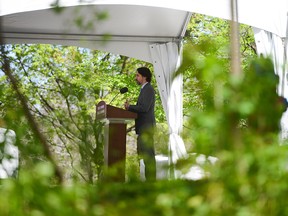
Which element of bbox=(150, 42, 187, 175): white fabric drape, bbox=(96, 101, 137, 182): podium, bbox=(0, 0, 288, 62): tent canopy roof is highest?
bbox=(0, 0, 288, 62): tent canopy roof

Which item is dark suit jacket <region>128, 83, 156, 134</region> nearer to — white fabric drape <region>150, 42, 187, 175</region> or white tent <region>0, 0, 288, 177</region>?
white tent <region>0, 0, 288, 177</region>

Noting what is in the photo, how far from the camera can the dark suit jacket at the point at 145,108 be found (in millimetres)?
7656

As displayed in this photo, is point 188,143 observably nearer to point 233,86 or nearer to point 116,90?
Answer: point 233,86

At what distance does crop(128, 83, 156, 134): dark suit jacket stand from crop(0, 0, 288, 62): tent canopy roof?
2.38 ft

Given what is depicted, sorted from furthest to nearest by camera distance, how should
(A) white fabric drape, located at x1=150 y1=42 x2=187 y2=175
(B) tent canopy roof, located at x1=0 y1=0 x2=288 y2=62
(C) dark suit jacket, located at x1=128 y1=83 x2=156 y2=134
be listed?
(A) white fabric drape, located at x1=150 y1=42 x2=187 y2=175, (B) tent canopy roof, located at x1=0 y1=0 x2=288 y2=62, (C) dark suit jacket, located at x1=128 y1=83 x2=156 y2=134

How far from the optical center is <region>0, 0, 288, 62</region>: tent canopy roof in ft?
25.7

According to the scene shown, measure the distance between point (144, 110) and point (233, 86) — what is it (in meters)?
6.82

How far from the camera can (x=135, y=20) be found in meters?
9.73

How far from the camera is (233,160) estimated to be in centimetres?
80

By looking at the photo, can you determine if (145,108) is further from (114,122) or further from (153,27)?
(153,27)

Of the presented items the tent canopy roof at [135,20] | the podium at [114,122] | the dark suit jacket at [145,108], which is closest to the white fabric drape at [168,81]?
the tent canopy roof at [135,20]

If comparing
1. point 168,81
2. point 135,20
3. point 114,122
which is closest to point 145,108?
point 114,122

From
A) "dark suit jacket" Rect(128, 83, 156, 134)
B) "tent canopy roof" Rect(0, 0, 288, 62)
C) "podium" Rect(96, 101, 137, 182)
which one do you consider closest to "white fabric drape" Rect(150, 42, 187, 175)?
"tent canopy roof" Rect(0, 0, 288, 62)

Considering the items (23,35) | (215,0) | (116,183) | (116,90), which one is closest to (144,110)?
(215,0)
